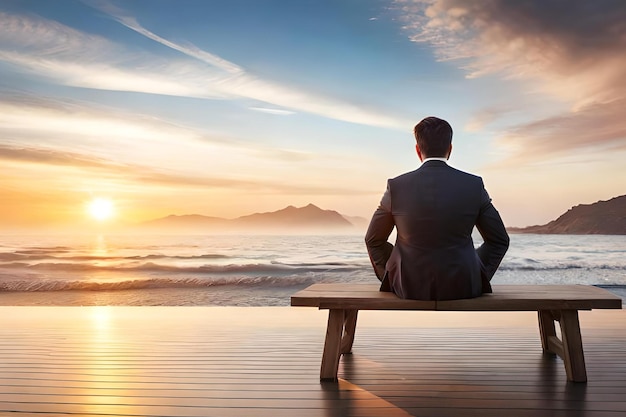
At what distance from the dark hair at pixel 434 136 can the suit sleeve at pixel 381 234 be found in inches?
9.9

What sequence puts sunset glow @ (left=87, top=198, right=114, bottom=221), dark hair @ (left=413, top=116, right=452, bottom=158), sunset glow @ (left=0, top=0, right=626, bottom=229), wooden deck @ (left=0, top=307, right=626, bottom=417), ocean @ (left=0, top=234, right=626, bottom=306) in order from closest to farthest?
wooden deck @ (left=0, top=307, right=626, bottom=417) → dark hair @ (left=413, top=116, right=452, bottom=158) → sunset glow @ (left=0, top=0, right=626, bottom=229) → ocean @ (left=0, top=234, right=626, bottom=306) → sunset glow @ (left=87, top=198, right=114, bottom=221)

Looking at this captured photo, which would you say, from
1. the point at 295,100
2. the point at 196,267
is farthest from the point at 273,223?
the point at 295,100

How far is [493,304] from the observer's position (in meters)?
2.63

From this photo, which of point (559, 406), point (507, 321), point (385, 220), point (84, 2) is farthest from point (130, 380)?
point (84, 2)

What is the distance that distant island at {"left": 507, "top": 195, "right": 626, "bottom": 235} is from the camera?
1844cm

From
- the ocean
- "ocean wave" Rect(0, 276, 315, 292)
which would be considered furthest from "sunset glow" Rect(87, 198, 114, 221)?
"ocean wave" Rect(0, 276, 315, 292)

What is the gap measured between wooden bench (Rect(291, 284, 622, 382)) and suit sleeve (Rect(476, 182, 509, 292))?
0.39 ft

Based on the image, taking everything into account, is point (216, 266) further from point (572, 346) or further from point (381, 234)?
point (572, 346)

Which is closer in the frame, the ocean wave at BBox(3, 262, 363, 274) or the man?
the man

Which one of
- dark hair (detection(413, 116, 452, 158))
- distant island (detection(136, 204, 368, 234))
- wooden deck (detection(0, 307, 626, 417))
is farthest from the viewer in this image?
distant island (detection(136, 204, 368, 234))

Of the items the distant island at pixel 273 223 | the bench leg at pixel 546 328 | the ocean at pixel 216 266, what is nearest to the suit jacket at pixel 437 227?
the bench leg at pixel 546 328

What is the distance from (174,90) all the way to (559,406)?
10.9 meters

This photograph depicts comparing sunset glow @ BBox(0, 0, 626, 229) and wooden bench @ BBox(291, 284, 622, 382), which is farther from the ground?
sunset glow @ BBox(0, 0, 626, 229)

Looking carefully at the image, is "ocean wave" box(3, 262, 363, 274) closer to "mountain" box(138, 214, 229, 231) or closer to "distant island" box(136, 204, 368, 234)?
"mountain" box(138, 214, 229, 231)
